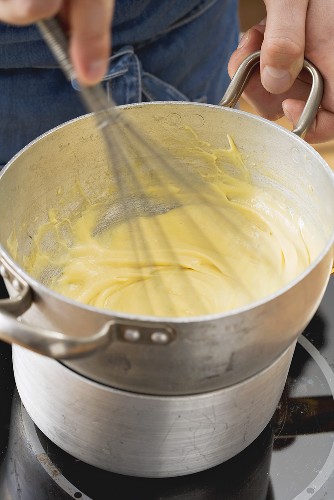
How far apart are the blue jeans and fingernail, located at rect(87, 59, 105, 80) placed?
1.33ft

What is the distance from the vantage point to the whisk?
0.76 m

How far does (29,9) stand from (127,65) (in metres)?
0.49

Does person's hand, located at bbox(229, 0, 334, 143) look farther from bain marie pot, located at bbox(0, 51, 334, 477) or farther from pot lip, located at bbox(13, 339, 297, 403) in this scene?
pot lip, located at bbox(13, 339, 297, 403)

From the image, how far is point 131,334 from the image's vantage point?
0.50 metres

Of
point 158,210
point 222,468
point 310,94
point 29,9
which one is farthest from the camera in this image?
point 158,210

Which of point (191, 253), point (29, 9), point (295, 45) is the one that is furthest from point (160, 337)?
point (295, 45)

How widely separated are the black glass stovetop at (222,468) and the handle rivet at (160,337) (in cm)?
22

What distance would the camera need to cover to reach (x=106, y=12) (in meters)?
Answer: 0.46

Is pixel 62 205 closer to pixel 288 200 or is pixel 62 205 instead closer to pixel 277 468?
pixel 288 200

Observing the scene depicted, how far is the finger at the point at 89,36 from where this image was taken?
454 mm

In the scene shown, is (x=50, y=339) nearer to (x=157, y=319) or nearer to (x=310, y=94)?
(x=157, y=319)

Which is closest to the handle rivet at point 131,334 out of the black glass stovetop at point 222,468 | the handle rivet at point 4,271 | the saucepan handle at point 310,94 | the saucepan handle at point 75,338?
the saucepan handle at point 75,338

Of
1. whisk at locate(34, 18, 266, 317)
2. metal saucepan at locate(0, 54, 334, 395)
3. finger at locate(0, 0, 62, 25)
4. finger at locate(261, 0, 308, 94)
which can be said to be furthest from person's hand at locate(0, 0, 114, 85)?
finger at locate(261, 0, 308, 94)

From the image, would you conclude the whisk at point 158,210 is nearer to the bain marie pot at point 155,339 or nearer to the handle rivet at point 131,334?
the bain marie pot at point 155,339
